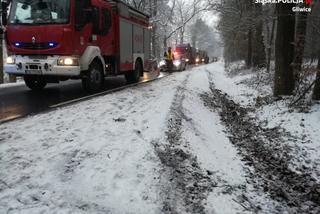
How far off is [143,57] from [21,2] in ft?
24.4

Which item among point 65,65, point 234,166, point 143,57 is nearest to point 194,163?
point 234,166

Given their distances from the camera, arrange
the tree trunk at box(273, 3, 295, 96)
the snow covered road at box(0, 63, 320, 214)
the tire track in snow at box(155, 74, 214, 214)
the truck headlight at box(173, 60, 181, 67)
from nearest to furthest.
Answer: the snow covered road at box(0, 63, 320, 214), the tire track in snow at box(155, 74, 214, 214), the tree trunk at box(273, 3, 295, 96), the truck headlight at box(173, 60, 181, 67)

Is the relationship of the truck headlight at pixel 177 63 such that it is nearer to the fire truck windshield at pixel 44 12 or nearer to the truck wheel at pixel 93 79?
the truck wheel at pixel 93 79

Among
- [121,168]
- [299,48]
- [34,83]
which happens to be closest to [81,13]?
[34,83]

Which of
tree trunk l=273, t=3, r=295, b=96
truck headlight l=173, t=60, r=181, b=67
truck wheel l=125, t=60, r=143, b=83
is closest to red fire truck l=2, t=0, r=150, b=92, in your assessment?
truck wheel l=125, t=60, r=143, b=83

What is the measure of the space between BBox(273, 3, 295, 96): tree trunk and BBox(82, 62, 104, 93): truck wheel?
5.96 meters

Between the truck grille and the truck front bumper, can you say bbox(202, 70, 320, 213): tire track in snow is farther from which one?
the truck grille

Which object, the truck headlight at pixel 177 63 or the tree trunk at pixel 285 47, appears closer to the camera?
the tree trunk at pixel 285 47

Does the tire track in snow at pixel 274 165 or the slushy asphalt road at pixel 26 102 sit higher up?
the slushy asphalt road at pixel 26 102

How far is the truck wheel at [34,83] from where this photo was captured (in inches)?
489

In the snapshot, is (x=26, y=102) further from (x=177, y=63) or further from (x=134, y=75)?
(x=177, y=63)

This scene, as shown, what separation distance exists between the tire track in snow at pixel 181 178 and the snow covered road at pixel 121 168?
0.01 meters

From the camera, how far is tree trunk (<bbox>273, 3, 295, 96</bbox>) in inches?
387

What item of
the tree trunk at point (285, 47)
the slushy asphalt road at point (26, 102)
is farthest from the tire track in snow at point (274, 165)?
the slushy asphalt road at point (26, 102)
